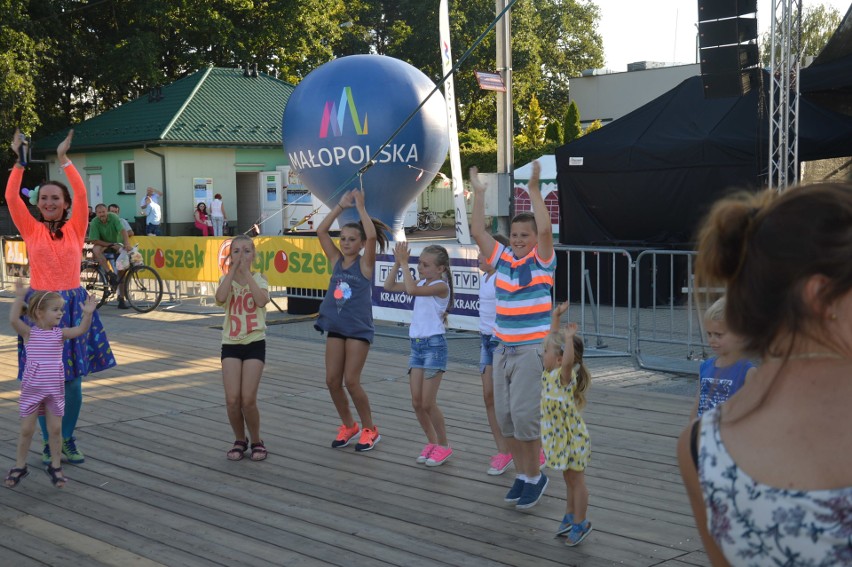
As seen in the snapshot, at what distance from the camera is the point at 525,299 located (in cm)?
574

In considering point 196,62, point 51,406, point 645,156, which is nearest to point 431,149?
point 645,156

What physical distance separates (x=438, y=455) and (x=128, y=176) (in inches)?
1181

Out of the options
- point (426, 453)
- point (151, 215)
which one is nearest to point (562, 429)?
point (426, 453)

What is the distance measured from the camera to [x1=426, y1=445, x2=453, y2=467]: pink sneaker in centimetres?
663

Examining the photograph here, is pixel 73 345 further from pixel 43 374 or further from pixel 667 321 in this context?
pixel 667 321

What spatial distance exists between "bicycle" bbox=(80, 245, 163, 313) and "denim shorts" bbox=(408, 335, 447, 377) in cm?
1023

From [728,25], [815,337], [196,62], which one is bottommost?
[815,337]

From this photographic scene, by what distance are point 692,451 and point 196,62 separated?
4184cm

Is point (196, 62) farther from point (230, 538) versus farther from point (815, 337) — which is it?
point (815, 337)

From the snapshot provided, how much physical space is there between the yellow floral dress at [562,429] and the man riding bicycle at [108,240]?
40.3 feet

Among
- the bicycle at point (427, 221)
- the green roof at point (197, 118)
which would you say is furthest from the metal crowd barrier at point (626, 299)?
the bicycle at point (427, 221)

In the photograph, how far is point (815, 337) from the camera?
1509 millimetres

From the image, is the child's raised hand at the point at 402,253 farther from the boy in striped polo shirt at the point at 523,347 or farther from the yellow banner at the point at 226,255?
the yellow banner at the point at 226,255

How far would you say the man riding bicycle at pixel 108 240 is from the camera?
52.6ft
